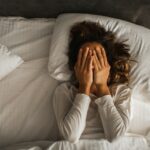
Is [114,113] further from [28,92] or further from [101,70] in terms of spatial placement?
[28,92]

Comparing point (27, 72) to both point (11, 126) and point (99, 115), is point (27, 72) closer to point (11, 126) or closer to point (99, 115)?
point (11, 126)

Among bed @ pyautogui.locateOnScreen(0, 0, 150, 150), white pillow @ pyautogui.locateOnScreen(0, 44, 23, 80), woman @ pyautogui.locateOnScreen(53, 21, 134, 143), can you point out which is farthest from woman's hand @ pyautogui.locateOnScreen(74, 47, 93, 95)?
white pillow @ pyautogui.locateOnScreen(0, 44, 23, 80)

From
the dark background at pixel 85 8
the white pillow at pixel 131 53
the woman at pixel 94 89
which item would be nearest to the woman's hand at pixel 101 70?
the woman at pixel 94 89

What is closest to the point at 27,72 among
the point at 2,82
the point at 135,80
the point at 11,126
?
the point at 2,82

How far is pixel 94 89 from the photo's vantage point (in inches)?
57.1

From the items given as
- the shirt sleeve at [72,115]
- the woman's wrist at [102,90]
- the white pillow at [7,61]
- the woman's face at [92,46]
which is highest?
the woman's face at [92,46]

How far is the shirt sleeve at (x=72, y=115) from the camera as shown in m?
1.33

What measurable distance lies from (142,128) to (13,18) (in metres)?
0.76

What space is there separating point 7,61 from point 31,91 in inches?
6.4

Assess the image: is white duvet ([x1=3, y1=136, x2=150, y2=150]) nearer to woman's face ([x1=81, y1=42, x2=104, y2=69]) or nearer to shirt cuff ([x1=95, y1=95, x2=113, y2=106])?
shirt cuff ([x1=95, y1=95, x2=113, y2=106])

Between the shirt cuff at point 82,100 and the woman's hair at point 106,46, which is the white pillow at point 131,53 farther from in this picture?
the shirt cuff at point 82,100

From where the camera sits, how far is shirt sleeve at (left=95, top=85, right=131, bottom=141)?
4.37 feet

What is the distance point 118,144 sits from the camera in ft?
4.44

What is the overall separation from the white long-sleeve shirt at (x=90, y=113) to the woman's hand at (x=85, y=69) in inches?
1.5
